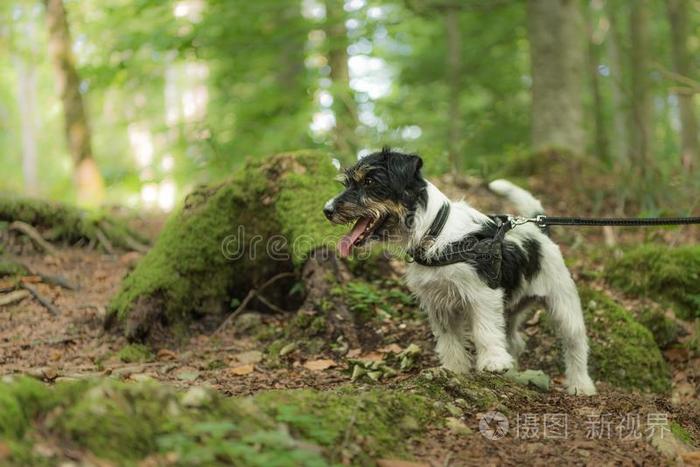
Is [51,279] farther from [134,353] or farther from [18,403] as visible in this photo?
[18,403]

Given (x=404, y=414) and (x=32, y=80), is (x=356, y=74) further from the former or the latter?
(x=32, y=80)

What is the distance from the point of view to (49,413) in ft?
8.58

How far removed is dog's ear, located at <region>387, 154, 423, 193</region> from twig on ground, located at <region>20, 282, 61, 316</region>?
152 inches

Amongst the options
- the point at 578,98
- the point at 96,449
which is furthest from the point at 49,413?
the point at 578,98

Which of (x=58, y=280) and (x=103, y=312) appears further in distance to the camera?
(x=58, y=280)

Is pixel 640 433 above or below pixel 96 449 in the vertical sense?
below

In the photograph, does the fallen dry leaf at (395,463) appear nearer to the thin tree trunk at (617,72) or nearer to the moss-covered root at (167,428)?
the moss-covered root at (167,428)

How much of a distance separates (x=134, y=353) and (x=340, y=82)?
7396 mm

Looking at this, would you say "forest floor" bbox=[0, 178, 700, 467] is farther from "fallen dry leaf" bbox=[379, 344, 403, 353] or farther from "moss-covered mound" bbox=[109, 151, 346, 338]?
"moss-covered mound" bbox=[109, 151, 346, 338]

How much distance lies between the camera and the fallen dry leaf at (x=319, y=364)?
17.3 ft

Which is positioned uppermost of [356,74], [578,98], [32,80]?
[32,80]

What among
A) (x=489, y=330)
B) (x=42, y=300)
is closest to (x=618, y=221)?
(x=489, y=330)

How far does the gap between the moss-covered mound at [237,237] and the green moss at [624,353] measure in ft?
8.91

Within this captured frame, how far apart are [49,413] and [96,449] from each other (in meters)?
0.30
